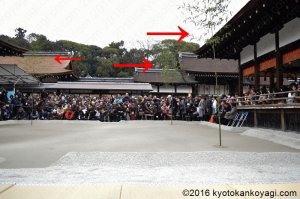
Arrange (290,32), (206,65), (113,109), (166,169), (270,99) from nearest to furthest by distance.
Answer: (166,169), (270,99), (290,32), (113,109), (206,65)

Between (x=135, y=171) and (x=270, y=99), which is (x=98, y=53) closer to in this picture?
(x=270, y=99)

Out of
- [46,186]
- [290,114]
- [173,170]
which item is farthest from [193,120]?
[46,186]

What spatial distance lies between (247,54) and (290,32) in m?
5.00

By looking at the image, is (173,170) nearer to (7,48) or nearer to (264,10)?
(264,10)

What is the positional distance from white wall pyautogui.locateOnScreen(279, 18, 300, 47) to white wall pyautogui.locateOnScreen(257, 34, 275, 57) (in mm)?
742

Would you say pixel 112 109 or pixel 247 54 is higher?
pixel 247 54

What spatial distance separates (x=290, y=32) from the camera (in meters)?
12.2

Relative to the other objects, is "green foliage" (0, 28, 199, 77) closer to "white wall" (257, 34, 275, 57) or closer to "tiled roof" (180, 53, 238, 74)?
"tiled roof" (180, 53, 238, 74)

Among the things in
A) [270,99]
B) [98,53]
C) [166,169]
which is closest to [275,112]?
[270,99]

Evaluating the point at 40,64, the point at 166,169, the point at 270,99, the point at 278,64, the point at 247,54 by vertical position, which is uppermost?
the point at 40,64

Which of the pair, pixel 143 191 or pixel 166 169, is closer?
pixel 143 191

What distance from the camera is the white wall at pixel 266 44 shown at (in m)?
13.9

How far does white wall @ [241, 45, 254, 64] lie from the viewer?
1661cm

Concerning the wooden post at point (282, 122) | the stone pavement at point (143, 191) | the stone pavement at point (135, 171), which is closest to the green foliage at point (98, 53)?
Answer: the wooden post at point (282, 122)
